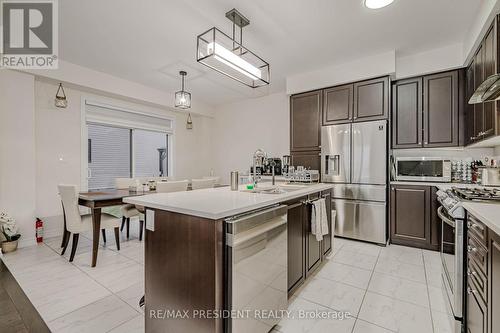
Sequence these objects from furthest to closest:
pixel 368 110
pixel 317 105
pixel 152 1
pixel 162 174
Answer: pixel 162 174 → pixel 317 105 → pixel 368 110 → pixel 152 1

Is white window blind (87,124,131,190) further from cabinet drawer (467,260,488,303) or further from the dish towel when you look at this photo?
cabinet drawer (467,260,488,303)

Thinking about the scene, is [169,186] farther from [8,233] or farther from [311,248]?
[8,233]

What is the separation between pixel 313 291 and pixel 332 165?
6.86 feet

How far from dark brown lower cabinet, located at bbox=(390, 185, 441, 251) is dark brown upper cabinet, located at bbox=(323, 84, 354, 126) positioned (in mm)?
1299

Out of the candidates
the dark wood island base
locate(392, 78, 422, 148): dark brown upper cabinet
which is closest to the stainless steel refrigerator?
locate(392, 78, 422, 148): dark brown upper cabinet

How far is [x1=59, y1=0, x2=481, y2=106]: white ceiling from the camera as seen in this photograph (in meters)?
2.33

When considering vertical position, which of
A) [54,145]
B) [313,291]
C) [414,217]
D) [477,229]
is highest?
[54,145]

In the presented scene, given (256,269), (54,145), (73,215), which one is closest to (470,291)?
(256,269)

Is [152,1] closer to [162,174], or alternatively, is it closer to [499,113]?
[499,113]

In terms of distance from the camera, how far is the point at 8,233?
9.81 feet

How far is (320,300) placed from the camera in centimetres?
197

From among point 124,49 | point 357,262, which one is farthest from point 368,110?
point 124,49

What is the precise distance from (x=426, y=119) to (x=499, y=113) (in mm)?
1261

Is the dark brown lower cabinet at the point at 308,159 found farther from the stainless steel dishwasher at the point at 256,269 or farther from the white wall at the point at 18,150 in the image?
the white wall at the point at 18,150
